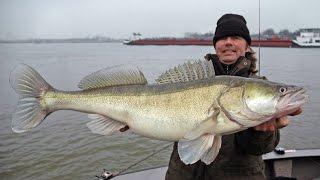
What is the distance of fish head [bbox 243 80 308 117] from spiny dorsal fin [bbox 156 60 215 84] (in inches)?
12.9

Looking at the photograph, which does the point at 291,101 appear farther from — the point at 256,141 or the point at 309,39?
the point at 309,39

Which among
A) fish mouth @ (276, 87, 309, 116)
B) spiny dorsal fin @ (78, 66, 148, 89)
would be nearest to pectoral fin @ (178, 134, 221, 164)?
fish mouth @ (276, 87, 309, 116)

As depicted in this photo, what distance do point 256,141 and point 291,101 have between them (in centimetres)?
46

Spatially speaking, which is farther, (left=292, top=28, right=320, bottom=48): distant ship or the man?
(left=292, top=28, right=320, bottom=48): distant ship

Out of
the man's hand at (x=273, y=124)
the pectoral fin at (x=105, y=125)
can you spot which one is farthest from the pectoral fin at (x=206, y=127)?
the pectoral fin at (x=105, y=125)

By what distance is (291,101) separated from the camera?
102 inches

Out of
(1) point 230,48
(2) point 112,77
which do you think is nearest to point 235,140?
(1) point 230,48

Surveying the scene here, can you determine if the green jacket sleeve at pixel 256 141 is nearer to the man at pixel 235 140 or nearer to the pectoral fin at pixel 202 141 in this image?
the man at pixel 235 140

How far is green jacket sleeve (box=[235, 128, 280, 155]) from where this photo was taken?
9.44 feet

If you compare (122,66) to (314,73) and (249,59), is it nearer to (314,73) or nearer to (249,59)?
(249,59)

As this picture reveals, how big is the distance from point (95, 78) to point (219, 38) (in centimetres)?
120

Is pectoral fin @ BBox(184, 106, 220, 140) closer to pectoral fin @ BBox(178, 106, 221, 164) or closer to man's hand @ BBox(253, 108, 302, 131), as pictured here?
pectoral fin @ BBox(178, 106, 221, 164)

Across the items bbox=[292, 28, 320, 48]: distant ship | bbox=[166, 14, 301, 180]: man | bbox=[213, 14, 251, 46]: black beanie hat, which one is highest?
bbox=[213, 14, 251, 46]: black beanie hat

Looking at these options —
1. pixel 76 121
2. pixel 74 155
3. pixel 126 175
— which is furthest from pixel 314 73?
pixel 126 175
